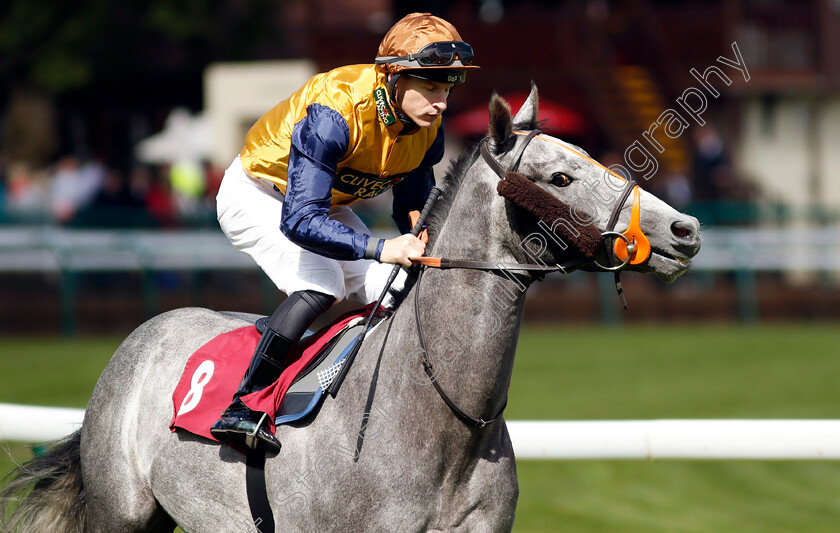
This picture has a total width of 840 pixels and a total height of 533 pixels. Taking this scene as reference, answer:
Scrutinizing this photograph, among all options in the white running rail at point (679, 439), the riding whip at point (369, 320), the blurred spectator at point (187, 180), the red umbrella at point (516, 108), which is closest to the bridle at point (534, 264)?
the riding whip at point (369, 320)

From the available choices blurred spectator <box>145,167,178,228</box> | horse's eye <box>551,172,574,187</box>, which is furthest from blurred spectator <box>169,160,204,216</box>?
horse's eye <box>551,172,574,187</box>

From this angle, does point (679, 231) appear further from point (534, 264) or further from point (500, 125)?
point (500, 125)

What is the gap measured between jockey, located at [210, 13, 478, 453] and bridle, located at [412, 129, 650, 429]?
0.52ft

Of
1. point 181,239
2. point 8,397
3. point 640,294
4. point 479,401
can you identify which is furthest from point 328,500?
point 640,294

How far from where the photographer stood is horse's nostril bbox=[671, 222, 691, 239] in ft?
10.3

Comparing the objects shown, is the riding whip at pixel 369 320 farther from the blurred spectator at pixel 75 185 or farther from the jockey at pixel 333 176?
the blurred spectator at pixel 75 185

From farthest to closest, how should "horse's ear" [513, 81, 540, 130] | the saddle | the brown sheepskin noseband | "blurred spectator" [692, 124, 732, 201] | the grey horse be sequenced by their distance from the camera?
"blurred spectator" [692, 124, 732, 201] < the saddle < "horse's ear" [513, 81, 540, 130] < the grey horse < the brown sheepskin noseband

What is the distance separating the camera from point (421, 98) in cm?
348

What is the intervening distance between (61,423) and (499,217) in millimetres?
2724

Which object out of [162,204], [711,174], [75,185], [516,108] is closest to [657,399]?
[711,174]

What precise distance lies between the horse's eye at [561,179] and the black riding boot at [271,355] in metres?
0.97

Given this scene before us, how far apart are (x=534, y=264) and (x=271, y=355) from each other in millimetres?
988

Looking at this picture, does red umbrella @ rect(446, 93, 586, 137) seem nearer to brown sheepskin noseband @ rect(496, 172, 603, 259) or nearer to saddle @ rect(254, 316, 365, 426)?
saddle @ rect(254, 316, 365, 426)

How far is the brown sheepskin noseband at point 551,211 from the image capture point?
310 cm
